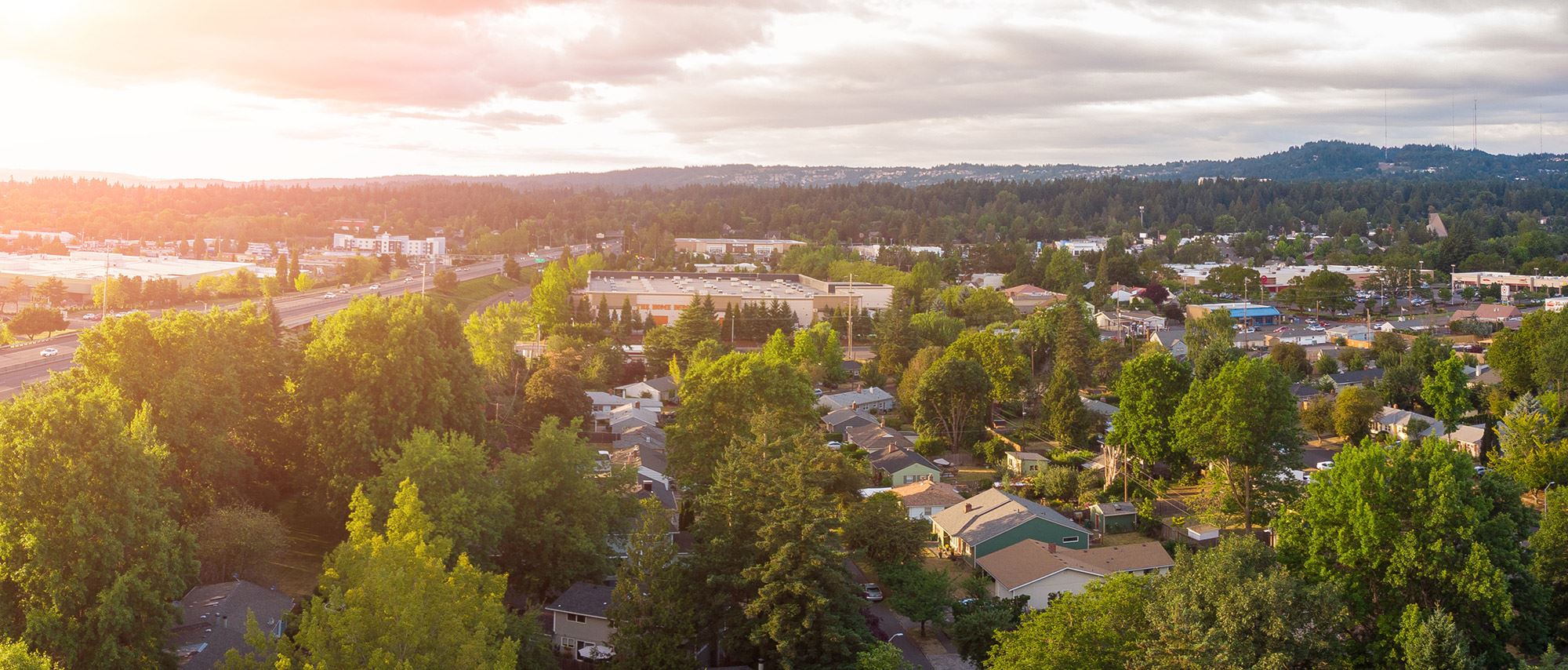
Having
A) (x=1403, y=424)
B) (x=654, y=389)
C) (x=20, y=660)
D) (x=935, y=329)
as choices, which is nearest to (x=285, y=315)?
(x=654, y=389)

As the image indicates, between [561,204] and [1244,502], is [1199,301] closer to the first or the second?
[1244,502]

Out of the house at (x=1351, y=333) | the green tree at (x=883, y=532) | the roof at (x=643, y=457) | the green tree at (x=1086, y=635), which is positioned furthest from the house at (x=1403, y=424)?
the green tree at (x=1086, y=635)

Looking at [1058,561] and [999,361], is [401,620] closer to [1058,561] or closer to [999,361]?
[1058,561]

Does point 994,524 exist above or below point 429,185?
below

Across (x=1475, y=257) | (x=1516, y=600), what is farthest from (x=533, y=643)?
(x=1475, y=257)

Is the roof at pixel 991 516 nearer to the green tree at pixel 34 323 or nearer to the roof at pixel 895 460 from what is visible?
the roof at pixel 895 460
